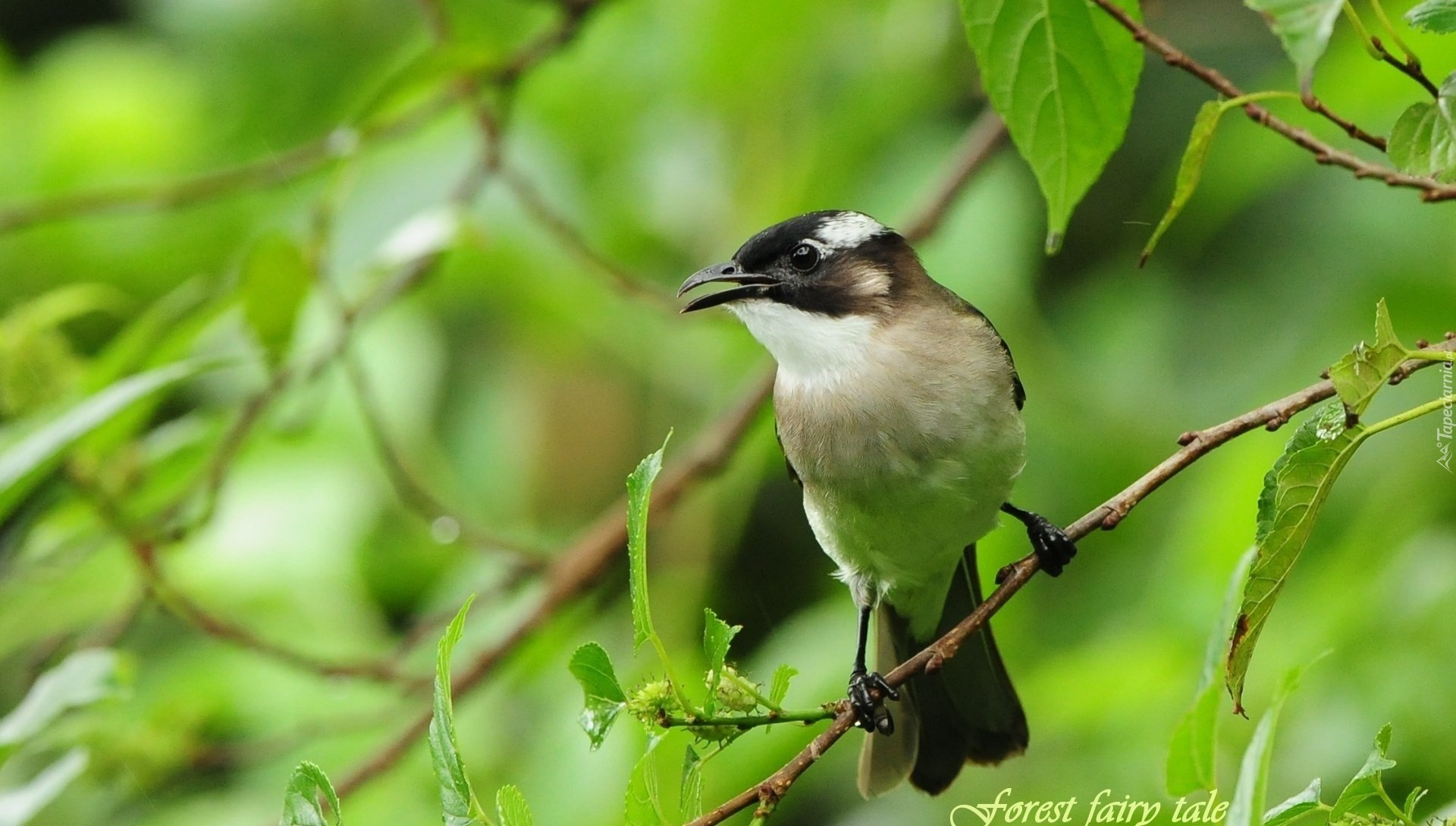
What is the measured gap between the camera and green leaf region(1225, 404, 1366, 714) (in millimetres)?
1587

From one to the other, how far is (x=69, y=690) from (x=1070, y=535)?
71.6 inches

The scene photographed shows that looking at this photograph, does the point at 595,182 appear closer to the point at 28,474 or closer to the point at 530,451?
the point at 530,451

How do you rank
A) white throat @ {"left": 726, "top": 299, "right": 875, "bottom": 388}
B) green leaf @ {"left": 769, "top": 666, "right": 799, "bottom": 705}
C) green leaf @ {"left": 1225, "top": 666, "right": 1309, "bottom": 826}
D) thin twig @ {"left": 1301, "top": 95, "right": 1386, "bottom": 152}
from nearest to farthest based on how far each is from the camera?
1. green leaf @ {"left": 1225, "top": 666, "right": 1309, "bottom": 826}
2. thin twig @ {"left": 1301, "top": 95, "right": 1386, "bottom": 152}
3. green leaf @ {"left": 769, "top": 666, "right": 799, "bottom": 705}
4. white throat @ {"left": 726, "top": 299, "right": 875, "bottom": 388}

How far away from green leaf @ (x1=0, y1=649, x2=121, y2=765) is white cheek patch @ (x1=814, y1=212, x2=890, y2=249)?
60.0 inches

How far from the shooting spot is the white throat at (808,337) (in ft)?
Answer: 9.37

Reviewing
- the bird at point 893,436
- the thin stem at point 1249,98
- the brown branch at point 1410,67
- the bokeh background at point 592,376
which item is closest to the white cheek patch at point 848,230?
the bird at point 893,436

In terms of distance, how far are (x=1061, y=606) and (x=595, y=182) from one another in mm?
2042

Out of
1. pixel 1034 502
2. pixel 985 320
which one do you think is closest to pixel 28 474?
pixel 985 320

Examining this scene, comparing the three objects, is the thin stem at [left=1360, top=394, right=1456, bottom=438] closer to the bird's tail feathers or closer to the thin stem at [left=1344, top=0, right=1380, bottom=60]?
the thin stem at [left=1344, top=0, right=1380, bottom=60]

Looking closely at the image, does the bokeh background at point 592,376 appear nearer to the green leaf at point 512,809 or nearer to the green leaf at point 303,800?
the green leaf at point 303,800

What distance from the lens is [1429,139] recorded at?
5.17 feet

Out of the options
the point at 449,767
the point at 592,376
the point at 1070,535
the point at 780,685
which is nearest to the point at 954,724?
the point at 1070,535

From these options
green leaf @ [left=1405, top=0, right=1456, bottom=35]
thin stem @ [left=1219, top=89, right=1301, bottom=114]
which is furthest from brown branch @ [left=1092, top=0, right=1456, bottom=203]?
green leaf @ [left=1405, top=0, right=1456, bottom=35]

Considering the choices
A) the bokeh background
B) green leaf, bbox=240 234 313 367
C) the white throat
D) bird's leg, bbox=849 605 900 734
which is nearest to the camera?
bird's leg, bbox=849 605 900 734
